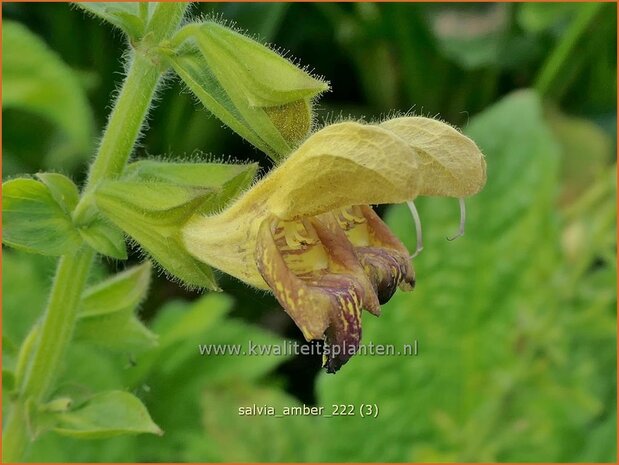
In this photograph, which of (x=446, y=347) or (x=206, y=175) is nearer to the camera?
(x=206, y=175)

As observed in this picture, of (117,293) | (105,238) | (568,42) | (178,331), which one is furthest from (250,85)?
(568,42)

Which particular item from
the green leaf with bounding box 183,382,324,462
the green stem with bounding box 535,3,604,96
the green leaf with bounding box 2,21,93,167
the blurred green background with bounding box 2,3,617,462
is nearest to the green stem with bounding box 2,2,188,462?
the blurred green background with bounding box 2,3,617,462

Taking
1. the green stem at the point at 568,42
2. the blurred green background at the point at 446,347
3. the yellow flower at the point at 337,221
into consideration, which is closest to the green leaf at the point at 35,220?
the yellow flower at the point at 337,221

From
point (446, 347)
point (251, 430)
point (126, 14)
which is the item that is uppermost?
point (126, 14)

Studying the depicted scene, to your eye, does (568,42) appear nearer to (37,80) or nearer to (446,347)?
(446,347)

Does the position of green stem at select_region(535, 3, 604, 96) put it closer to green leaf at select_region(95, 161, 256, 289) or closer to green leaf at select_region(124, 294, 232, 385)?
green leaf at select_region(124, 294, 232, 385)

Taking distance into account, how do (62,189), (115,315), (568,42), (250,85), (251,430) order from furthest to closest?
1. (568,42)
2. (251,430)
3. (115,315)
4. (62,189)
5. (250,85)
